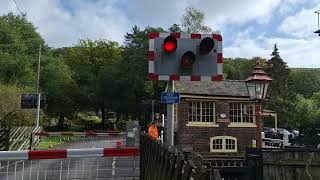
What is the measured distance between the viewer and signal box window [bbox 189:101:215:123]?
26.6 meters

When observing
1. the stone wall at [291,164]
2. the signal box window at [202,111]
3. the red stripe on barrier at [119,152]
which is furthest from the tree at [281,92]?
the red stripe on barrier at [119,152]

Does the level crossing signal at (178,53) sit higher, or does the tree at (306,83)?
the tree at (306,83)

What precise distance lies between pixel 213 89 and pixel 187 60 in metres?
20.1

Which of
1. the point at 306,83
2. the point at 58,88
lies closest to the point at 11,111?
the point at 58,88

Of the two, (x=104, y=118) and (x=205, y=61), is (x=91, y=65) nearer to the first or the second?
(x=104, y=118)

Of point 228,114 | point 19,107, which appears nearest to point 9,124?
point 19,107

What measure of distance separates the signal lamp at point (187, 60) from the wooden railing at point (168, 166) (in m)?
1.47

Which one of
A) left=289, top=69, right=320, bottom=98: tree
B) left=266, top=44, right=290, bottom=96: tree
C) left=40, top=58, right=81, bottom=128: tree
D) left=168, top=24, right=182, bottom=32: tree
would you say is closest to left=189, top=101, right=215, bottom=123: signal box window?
left=168, top=24, right=182, bottom=32: tree

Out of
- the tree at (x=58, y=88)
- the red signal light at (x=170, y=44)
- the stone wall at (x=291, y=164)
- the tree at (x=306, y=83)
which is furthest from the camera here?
the tree at (x=306, y=83)

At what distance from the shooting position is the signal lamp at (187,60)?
Answer: 766 centimetres

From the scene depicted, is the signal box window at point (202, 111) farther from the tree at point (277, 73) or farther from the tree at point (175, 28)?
the tree at point (277, 73)

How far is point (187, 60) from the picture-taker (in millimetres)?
7668

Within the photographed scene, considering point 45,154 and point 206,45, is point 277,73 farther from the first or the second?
point 45,154

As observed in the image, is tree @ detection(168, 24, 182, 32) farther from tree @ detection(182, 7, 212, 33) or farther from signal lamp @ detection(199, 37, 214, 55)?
signal lamp @ detection(199, 37, 214, 55)
